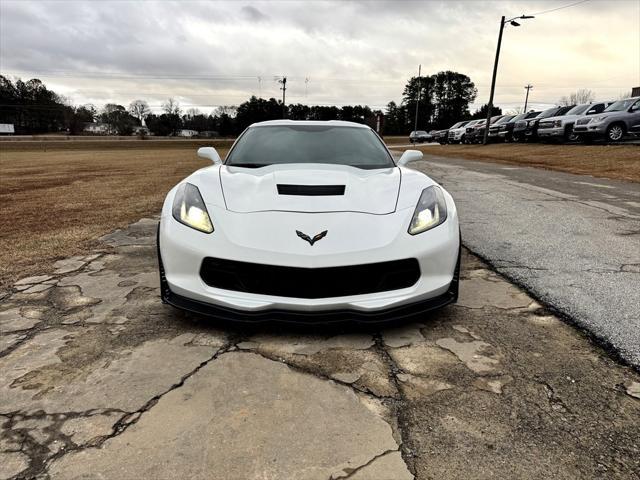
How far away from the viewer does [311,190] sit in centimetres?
274

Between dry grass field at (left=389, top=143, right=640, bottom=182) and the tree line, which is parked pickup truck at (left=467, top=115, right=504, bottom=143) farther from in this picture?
the tree line

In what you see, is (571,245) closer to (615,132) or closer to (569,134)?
(615,132)

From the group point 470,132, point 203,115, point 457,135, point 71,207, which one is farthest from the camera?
point 203,115

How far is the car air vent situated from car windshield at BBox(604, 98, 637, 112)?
18.3m

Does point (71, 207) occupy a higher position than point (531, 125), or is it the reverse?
point (531, 125)

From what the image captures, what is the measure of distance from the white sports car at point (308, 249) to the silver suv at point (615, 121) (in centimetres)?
1745

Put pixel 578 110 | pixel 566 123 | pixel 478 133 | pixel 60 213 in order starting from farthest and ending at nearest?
1. pixel 478 133
2. pixel 578 110
3. pixel 566 123
4. pixel 60 213

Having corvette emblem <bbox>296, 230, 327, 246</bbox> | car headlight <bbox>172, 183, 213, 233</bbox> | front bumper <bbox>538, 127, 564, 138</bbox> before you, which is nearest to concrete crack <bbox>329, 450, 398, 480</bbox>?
corvette emblem <bbox>296, 230, 327, 246</bbox>

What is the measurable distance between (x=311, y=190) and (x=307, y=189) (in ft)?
0.09

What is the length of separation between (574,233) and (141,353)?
4.59m

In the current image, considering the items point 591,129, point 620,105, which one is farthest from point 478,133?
point 620,105

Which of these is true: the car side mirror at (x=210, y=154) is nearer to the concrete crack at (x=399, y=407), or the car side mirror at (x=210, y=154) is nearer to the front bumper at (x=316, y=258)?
the front bumper at (x=316, y=258)

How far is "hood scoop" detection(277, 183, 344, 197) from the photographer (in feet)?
8.85

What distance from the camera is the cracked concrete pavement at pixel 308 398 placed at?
1.54 meters
